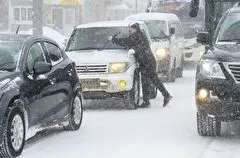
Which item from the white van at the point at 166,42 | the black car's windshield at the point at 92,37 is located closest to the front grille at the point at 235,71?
the black car's windshield at the point at 92,37

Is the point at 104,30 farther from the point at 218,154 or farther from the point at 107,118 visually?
the point at 218,154

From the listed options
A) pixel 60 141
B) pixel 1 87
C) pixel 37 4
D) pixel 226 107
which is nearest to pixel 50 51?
pixel 60 141

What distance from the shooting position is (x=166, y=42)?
17594 mm

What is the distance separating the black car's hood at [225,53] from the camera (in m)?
8.61

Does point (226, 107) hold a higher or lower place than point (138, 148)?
higher

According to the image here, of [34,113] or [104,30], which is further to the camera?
[104,30]

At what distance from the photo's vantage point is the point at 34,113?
27.7 feet

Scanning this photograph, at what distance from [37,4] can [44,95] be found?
18.4 m

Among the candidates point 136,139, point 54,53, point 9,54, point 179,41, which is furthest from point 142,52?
point 179,41

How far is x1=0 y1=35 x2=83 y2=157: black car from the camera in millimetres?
7723

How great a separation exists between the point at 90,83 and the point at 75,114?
6.90ft

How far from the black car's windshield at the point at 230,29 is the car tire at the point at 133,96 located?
2744 millimetres

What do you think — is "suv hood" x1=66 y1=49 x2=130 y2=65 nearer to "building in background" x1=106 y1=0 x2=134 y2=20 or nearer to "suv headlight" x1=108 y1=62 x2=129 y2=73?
"suv headlight" x1=108 y1=62 x2=129 y2=73

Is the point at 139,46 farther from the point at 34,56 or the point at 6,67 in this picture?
the point at 6,67
